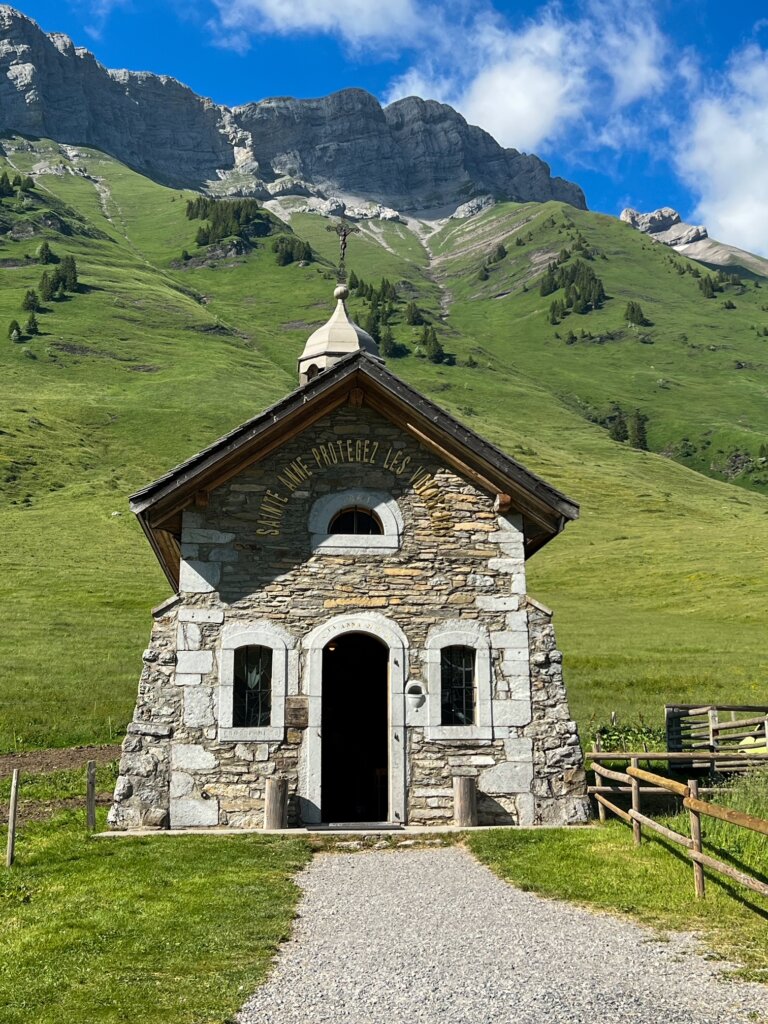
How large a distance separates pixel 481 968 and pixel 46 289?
16518 centimetres

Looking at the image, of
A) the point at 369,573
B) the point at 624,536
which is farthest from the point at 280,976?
the point at 624,536

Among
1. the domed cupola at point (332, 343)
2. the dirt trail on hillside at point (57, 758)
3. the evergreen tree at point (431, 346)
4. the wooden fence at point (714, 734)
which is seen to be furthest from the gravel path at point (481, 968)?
the evergreen tree at point (431, 346)

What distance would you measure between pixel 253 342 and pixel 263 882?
153584mm

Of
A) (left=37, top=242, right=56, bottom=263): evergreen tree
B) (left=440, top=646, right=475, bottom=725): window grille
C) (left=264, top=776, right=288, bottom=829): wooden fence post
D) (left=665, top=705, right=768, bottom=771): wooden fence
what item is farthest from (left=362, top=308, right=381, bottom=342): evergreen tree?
(left=264, top=776, right=288, bottom=829): wooden fence post

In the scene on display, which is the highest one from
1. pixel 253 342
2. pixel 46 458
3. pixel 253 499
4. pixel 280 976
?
pixel 253 342

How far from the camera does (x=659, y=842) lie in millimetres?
14125

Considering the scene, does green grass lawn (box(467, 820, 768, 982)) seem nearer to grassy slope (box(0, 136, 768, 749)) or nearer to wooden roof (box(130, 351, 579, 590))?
wooden roof (box(130, 351, 579, 590))

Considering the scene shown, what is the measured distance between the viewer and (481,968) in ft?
29.3

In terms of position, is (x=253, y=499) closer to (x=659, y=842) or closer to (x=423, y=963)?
(x=659, y=842)

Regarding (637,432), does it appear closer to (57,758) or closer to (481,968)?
(57,758)

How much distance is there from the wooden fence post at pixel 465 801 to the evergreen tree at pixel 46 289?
155m

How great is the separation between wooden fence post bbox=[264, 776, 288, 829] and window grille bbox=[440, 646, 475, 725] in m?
3.01

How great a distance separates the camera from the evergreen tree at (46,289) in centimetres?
15862

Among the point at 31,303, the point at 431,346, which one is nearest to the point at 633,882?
the point at 31,303
